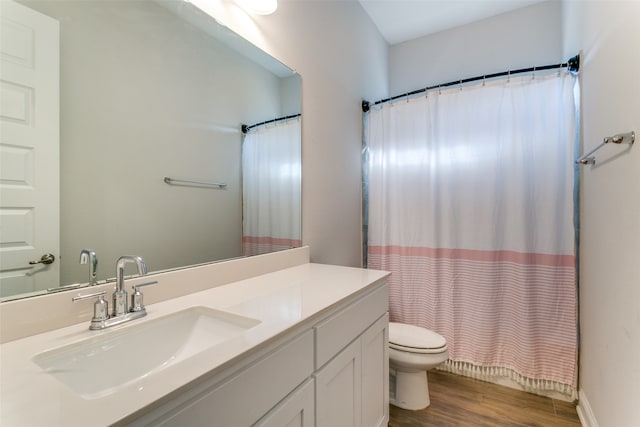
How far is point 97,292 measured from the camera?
0.82 metres

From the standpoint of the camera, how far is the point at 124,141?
932 mm

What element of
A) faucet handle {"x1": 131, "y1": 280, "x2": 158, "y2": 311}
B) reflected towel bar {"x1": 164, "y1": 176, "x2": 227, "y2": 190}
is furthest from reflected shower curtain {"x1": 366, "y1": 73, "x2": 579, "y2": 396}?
faucet handle {"x1": 131, "y1": 280, "x2": 158, "y2": 311}

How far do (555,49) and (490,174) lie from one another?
50.0 inches

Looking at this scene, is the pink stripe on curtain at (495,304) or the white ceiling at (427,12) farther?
the white ceiling at (427,12)

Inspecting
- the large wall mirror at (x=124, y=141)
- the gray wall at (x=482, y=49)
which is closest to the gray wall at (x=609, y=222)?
the gray wall at (x=482, y=49)

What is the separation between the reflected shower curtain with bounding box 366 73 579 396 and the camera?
1718mm

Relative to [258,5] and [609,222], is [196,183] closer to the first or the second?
[258,5]

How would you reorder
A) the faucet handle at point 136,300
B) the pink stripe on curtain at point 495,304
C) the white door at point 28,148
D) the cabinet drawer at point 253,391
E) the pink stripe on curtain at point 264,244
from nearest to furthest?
the cabinet drawer at point 253,391 → the white door at point 28,148 → the faucet handle at point 136,300 → the pink stripe on curtain at point 264,244 → the pink stripe on curtain at point 495,304

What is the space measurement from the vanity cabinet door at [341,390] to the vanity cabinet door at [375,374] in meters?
0.06

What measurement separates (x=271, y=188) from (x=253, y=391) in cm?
104

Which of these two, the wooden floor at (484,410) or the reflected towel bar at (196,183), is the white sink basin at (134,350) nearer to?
the reflected towel bar at (196,183)

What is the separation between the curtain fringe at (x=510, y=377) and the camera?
1718 mm

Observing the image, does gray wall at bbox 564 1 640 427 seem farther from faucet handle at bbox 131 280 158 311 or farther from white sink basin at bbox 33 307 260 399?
faucet handle at bbox 131 280 158 311

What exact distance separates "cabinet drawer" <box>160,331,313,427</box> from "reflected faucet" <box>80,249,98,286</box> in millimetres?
526
